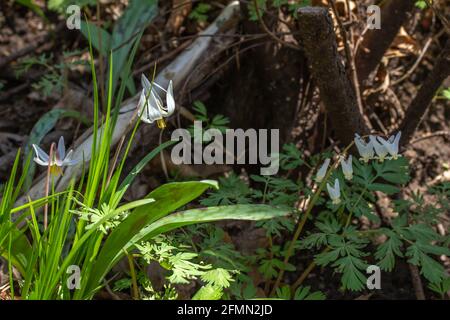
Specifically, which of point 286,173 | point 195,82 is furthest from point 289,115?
point 195,82

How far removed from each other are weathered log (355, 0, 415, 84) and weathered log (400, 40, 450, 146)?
32 cm

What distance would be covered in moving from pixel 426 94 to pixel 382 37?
374 millimetres

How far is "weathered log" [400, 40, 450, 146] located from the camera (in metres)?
2.48

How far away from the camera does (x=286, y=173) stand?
3.02m

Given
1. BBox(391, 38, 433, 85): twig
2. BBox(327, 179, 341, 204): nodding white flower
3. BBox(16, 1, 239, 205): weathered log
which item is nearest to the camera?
BBox(327, 179, 341, 204): nodding white flower

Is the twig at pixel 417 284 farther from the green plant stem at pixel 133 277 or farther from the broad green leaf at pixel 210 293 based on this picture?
the green plant stem at pixel 133 277

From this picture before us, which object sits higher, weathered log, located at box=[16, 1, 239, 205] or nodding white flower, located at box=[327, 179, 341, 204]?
weathered log, located at box=[16, 1, 239, 205]

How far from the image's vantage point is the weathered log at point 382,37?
2803mm

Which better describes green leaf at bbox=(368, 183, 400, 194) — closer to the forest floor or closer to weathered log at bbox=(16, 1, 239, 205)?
the forest floor

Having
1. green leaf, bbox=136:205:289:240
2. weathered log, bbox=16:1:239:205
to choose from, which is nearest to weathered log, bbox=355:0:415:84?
weathered log, bbox=16:1:239:205

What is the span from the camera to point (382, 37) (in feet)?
9.36

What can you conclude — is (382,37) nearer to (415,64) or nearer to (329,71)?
(415,64)
